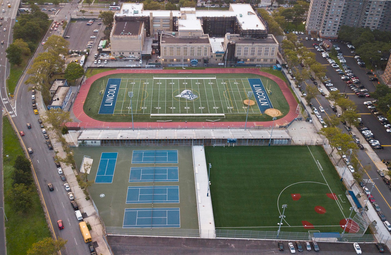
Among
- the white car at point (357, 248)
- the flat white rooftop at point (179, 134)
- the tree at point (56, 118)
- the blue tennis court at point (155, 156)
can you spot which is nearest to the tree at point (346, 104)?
the flat white rooftop at point (179, 134)

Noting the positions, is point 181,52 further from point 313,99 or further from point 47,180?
point 47,180

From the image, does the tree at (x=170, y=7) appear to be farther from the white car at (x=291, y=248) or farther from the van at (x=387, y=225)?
the van at (x=387, y=225)

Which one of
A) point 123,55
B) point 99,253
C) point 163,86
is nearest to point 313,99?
point 163,86

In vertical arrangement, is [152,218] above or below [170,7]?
below

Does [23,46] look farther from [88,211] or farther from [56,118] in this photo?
[88,211]

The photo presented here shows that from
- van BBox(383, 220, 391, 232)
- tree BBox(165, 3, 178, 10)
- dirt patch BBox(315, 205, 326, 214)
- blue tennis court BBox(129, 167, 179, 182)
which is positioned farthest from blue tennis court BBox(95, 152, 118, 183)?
tree BBox(165, 3, 178, 10)

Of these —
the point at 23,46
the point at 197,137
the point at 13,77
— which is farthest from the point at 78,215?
the point at 23,46
